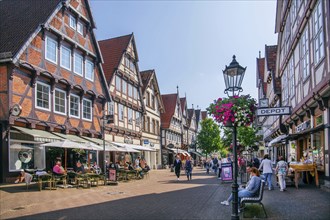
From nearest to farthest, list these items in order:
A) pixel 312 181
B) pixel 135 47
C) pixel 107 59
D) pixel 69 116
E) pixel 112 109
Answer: pixel 312 181, pixel 69 116, pixel 112 109, pixel 107 59, pixel 135 47

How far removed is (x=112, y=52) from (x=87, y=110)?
9017 millimetres

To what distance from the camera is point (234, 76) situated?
8.62m

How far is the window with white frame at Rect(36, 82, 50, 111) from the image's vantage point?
1981cm

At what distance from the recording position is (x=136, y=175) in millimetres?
23422

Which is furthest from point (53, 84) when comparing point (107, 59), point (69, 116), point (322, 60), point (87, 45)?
point (322, 60)

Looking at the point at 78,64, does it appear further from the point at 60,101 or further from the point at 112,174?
the point at 112,174

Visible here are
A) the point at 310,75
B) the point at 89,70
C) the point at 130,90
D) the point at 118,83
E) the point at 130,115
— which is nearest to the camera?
the point at 310,75

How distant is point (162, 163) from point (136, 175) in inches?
888

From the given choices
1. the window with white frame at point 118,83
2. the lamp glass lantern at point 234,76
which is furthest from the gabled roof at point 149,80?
the lamp glass lantern at point 234,76

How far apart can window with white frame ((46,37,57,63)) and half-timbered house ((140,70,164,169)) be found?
1808 cm

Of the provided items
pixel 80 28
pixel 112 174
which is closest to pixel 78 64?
pixel 80 28

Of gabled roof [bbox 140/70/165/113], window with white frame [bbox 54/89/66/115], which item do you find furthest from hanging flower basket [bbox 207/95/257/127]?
gabled roof [bbox 140/70/165/113]

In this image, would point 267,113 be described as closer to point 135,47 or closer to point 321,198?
point 321,198

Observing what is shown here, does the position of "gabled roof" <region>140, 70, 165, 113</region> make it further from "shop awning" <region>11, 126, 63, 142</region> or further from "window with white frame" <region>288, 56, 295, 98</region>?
"shop awning" <region>11, 126, 63, 142</region>
